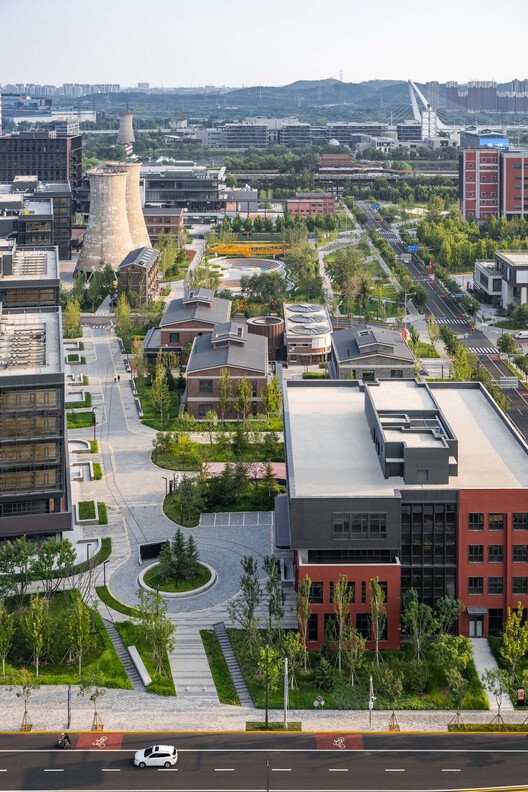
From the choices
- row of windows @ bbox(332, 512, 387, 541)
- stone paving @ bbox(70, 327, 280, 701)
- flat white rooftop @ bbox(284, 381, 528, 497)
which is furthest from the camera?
flat white rooftop @ bbox(284, 381, 528, 497)

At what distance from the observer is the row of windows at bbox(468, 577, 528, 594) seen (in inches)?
1404

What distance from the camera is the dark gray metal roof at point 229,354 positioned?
192 feet

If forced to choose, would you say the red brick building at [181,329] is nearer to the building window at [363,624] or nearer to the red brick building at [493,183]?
the building window at [363,624]

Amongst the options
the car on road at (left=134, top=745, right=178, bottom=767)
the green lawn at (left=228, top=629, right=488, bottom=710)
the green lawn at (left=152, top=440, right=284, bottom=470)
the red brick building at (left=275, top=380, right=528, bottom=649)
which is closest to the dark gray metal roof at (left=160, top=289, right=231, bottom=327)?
the green lawn at (left=152, top=440, right=284, bottom=470)

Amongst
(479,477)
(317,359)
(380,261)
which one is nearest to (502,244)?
(380,261)

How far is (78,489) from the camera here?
4866cm

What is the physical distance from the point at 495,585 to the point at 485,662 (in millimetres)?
2799

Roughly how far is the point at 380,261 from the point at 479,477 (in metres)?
68.6

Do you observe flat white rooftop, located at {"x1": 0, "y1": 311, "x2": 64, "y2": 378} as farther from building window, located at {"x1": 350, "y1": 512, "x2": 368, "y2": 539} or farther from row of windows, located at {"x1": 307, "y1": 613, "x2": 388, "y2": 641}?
row of windows, located at {"x1": 307, "y1": 613, "x2": 388, "y2": 641}

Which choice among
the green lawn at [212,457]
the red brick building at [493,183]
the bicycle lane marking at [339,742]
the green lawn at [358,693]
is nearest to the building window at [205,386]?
the green lawn at [212,457]

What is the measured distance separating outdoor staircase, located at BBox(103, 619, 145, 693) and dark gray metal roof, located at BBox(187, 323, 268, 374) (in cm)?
2350

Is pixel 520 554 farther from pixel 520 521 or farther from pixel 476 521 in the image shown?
pixel 476 521

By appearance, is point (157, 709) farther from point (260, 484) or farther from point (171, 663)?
point (260, 484)

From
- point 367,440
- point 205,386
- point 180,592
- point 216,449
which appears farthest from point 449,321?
point 180,592
